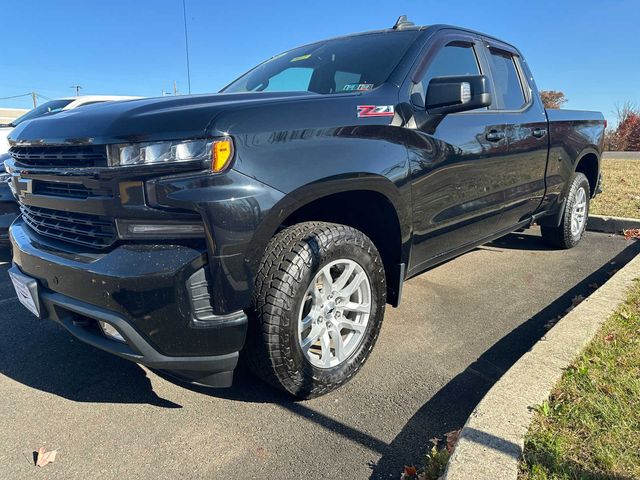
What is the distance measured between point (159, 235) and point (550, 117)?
382cm

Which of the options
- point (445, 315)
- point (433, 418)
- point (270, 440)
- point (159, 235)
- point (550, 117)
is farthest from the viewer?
point (550, 117)

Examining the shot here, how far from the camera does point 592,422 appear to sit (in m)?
2.04

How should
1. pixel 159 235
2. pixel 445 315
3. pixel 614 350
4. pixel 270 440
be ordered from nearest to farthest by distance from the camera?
1. pixel 159 235
2. pixel 270 440
3. pixel 614 350
4. pixel 445 315

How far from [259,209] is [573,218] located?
4.35 m

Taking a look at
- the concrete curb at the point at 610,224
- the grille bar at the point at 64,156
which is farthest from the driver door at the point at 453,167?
the concrete curb at the point at 610,224

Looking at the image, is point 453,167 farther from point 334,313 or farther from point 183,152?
point 183,152

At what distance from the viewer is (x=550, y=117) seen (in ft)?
14.5

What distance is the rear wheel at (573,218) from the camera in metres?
5.00

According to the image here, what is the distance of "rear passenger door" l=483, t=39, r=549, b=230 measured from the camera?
3758 mm

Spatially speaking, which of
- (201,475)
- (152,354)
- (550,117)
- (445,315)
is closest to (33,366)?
(152,354)

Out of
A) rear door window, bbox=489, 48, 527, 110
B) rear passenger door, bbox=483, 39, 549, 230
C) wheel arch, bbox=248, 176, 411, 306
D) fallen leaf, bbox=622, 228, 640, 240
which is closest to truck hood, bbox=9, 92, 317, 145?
wheel arch, bbox=248, 176, 411, 306

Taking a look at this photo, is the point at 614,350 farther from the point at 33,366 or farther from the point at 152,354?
the point at 33,366

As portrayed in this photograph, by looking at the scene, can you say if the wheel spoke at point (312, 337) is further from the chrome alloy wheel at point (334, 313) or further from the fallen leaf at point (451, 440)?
the fallen leaf at point (451, 440)

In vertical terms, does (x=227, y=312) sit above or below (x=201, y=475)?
above
